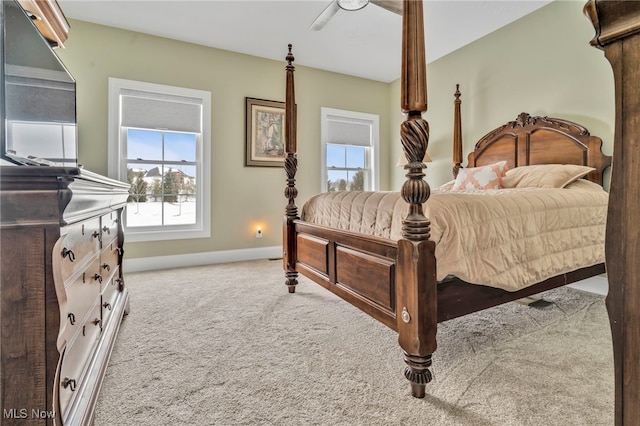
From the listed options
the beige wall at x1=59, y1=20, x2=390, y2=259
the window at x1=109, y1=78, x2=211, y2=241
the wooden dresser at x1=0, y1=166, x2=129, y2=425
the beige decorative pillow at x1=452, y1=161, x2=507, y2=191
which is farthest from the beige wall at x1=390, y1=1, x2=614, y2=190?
the wooden dresser at x1=0, y1=166, x2=129, y2=425

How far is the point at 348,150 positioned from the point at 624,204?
14.8 ft

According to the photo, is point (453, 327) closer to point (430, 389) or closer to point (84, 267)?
point (430, 389)

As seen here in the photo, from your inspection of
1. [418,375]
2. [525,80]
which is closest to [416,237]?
[418,375]

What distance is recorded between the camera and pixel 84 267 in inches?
42.5

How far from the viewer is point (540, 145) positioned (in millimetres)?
3080

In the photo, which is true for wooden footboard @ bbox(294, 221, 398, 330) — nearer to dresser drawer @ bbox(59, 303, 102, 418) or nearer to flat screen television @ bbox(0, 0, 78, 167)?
dresser drawer @ bbox(59, 303, 102, 418)

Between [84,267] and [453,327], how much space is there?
6.54 feet

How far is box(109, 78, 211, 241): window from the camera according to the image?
11.2 feet

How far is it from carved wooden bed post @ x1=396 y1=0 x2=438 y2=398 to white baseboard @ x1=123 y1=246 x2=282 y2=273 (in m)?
2.97

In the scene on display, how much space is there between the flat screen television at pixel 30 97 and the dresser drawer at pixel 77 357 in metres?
0.64

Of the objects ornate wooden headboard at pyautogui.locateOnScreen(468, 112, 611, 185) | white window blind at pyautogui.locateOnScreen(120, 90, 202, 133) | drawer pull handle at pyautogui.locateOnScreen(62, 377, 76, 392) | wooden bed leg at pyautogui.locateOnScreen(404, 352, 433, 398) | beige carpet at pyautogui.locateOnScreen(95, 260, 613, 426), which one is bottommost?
beige carpet at pyautogui.locateOnScreen(95, 260, 613, 426)

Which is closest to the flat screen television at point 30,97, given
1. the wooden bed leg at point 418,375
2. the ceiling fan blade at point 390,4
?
the wooden bed leg at point 418,375

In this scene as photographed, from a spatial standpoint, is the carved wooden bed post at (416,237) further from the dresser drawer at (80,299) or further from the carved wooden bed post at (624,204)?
the dresser drawer at (80,299)

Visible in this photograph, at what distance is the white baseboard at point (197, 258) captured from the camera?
343cm
